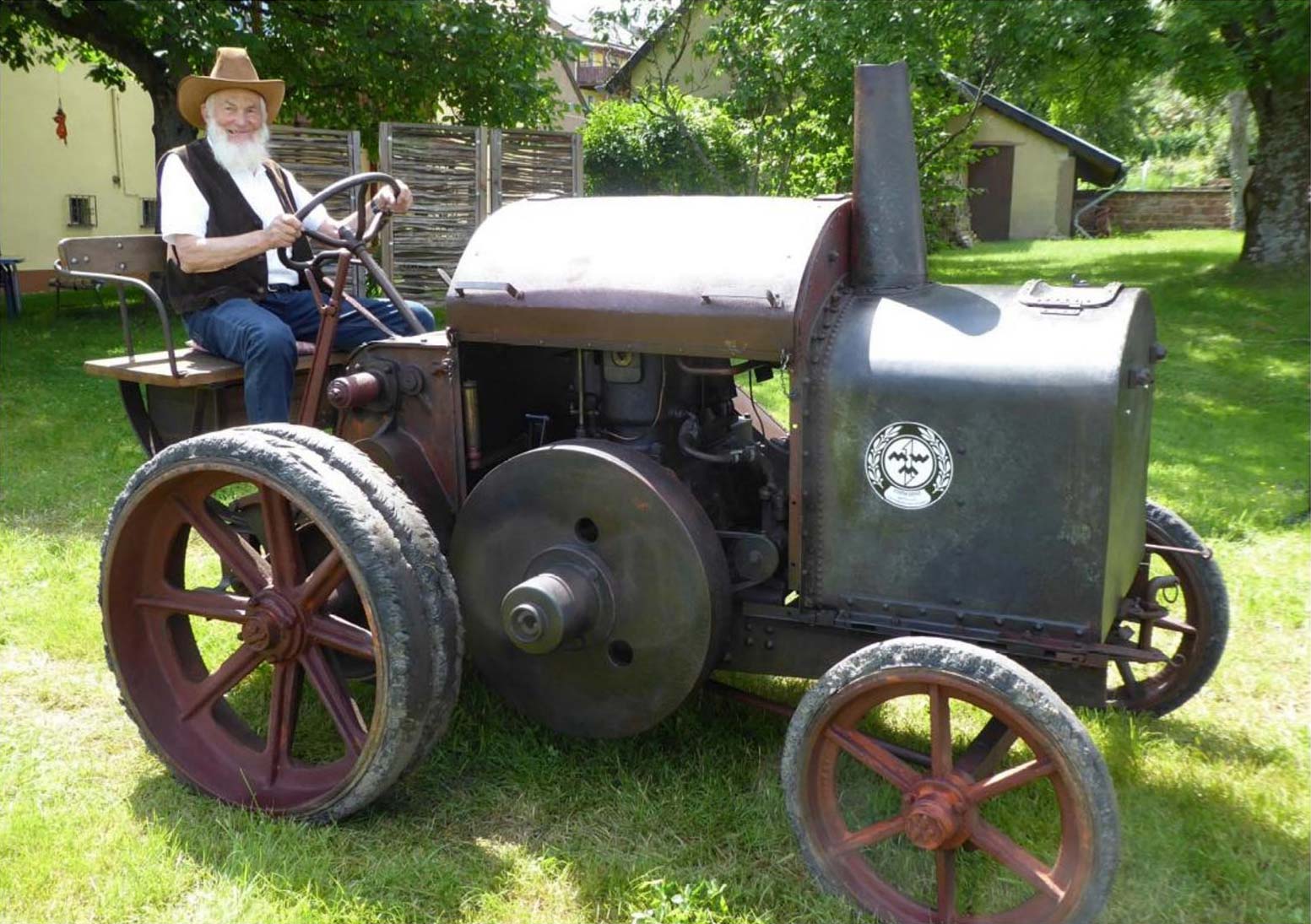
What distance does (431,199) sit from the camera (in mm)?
10883

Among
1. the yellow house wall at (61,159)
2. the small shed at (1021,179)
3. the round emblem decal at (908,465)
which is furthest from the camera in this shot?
the small shed at (1021,179)

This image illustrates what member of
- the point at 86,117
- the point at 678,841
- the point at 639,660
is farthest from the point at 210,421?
the point at 86,117

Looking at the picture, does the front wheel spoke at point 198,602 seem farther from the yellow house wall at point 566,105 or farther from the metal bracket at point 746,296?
the yellow house wall at point 566,105

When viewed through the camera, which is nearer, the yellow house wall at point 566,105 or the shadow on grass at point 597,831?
the shadow on grass at point 597,831

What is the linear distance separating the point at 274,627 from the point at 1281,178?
39.6 ft

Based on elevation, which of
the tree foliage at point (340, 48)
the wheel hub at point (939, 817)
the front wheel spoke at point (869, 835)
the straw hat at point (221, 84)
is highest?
the tree foliage at point (340, 48)

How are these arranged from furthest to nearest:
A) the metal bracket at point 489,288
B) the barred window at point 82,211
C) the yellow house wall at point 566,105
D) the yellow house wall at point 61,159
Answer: the barred window at point 82,211 < the yellow house wall at point 61,159 < the yellow house wall at point 566,105 < the metal bracket at point 489,288

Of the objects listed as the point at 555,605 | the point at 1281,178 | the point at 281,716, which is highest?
the point at 1281,178

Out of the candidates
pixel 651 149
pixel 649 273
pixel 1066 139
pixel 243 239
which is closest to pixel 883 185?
pixel 649 273

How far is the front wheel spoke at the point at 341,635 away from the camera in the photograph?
288 cm

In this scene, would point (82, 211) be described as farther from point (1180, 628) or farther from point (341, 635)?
point (1180, 628)

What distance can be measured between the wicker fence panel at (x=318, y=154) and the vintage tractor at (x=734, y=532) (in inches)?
290

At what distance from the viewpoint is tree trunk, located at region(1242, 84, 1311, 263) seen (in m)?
12.0

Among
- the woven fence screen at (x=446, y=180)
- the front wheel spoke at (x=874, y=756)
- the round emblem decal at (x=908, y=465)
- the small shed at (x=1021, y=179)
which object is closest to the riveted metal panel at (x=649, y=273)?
the round emblem decal at (x=908, y=465)
